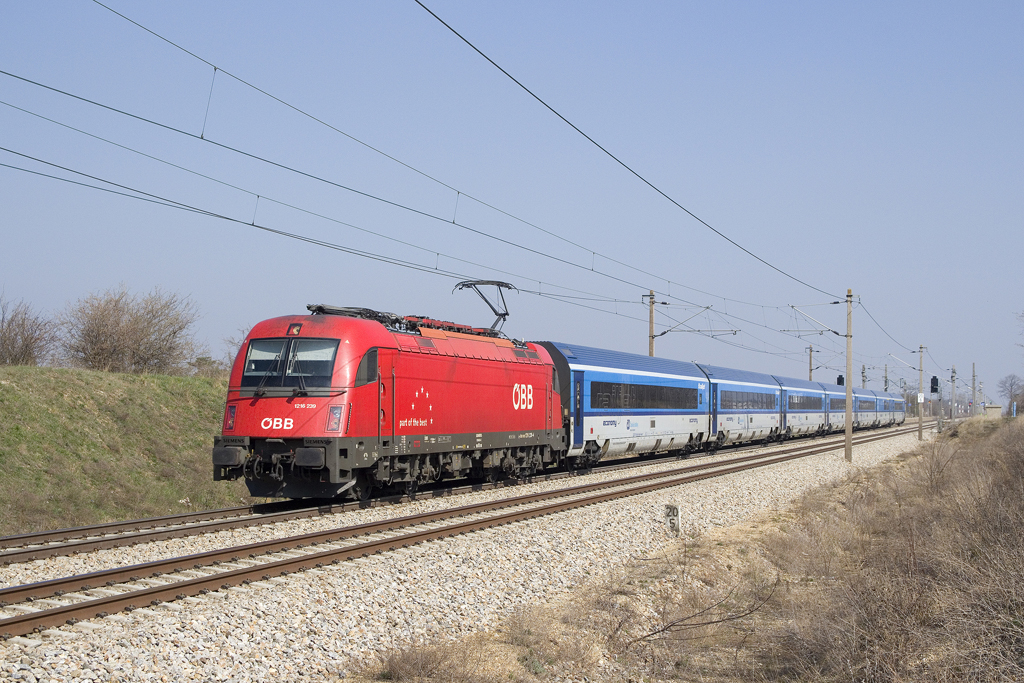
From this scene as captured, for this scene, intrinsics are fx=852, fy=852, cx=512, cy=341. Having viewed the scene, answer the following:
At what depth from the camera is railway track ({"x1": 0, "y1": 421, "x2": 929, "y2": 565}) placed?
11758mm

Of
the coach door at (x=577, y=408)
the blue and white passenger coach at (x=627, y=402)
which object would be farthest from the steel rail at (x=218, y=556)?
the blue and white passenger coach at (x=627, y=402)

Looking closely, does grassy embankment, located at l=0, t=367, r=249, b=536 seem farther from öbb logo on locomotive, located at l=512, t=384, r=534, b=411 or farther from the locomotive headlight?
öbb logo on locomotive, located at l=512, t=384, r=534, b=411

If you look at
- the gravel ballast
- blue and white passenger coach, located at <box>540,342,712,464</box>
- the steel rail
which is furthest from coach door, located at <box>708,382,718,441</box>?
the gravel ballast

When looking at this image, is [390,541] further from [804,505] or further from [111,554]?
[804,505]

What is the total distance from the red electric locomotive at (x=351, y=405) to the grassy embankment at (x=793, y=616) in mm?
5693

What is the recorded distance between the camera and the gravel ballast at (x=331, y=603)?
24.4ft

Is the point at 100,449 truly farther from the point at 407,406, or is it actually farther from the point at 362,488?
the point at 407,406

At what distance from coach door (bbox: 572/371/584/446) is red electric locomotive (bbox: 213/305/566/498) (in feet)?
17.6

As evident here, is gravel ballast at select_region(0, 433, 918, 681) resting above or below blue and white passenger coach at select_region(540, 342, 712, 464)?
below

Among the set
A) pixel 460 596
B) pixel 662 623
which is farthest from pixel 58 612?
pixel 662 623

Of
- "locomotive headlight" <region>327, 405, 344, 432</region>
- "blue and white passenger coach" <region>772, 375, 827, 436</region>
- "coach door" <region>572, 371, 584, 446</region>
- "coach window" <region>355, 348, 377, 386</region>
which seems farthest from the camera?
"blue and white passenger coach" <region>772, 375, 827, 436</region>

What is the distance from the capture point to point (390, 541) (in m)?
12.7

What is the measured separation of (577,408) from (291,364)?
38.5 feet

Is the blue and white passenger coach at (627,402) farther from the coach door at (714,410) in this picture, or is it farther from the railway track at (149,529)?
the railway track at (149,529)
